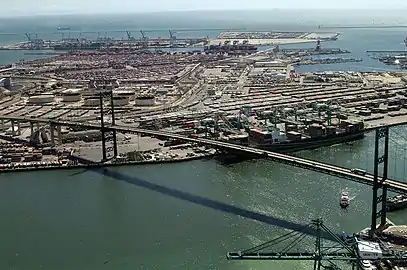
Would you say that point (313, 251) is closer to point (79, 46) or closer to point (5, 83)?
point (5, 83)

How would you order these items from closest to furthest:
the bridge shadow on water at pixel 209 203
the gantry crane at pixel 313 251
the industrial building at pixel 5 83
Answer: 1. the gantry crane at pixel 313 251
2. the bridge shadow on water at pixel 209 203
3. the industrial building at pixel 5 83

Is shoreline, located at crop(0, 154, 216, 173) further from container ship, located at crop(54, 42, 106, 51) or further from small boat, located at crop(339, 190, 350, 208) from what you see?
container ship, located at crop(54, 42, 106, 51)

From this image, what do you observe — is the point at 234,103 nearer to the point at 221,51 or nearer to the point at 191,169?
the point at 191,169

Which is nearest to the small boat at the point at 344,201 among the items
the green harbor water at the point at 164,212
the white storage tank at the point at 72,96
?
the green harbor water at the point at 164,212

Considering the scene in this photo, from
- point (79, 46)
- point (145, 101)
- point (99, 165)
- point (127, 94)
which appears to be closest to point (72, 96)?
point (127, 94)

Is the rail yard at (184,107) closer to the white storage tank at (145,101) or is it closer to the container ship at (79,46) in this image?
the white storage tank at (145,101)

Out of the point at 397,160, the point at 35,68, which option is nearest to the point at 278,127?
the point at 397,160

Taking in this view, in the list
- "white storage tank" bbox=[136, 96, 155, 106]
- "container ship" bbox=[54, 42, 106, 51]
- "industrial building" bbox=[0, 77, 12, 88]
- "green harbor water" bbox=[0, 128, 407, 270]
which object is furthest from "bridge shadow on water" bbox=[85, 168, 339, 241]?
"container ship" bbox=[54, 42, 106, 51]
